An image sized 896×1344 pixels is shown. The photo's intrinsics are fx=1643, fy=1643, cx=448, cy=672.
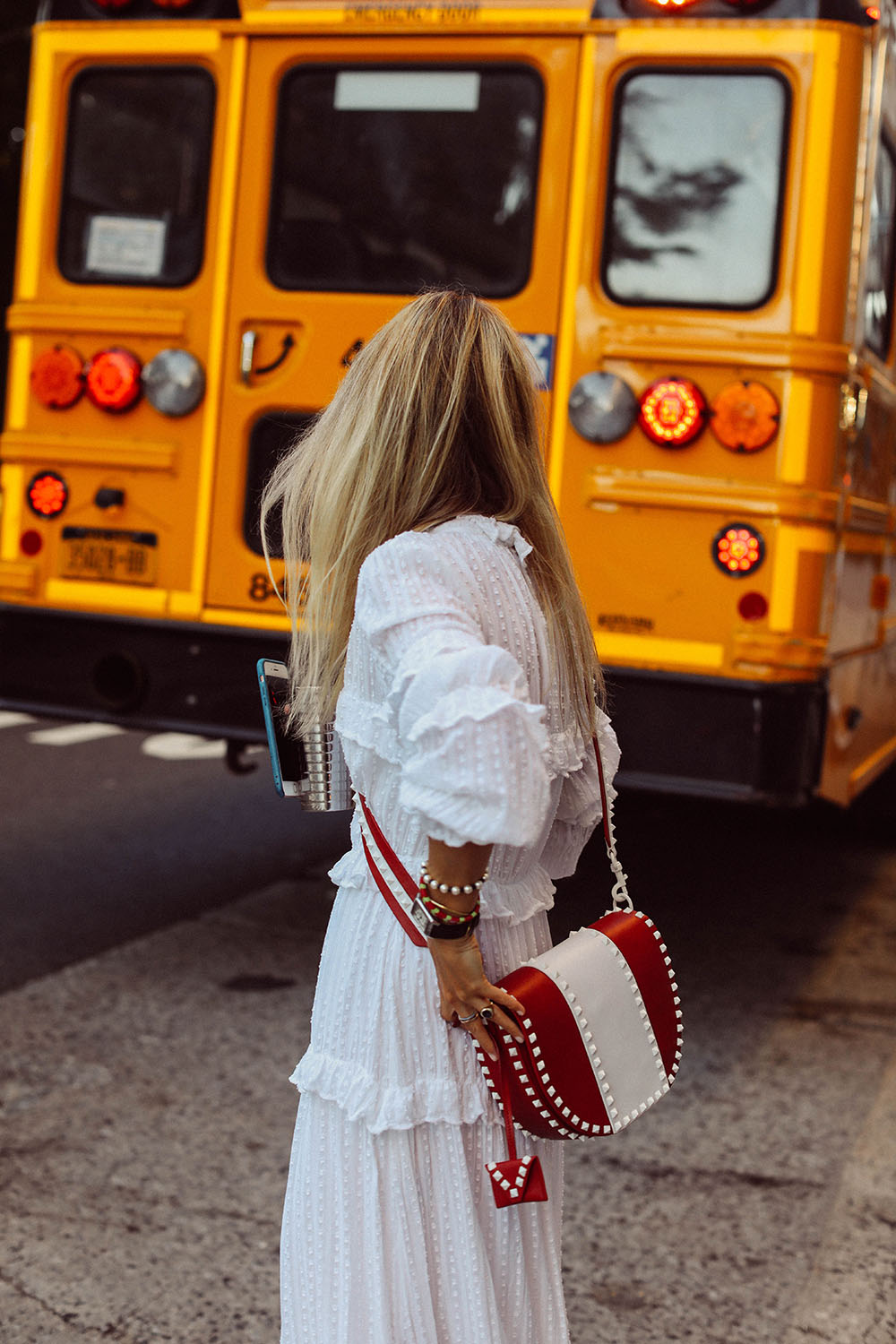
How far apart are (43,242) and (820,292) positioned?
235 centimetres

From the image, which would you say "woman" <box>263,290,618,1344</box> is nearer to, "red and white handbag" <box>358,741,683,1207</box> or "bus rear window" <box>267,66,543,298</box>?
"red and white handbag" <box>358,741,683,1207</box>

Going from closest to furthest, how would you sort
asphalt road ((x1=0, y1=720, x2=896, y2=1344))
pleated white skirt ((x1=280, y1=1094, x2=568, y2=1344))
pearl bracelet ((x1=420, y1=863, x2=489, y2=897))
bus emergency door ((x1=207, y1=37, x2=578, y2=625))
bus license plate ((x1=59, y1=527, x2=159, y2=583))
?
pearl bracelet ((x1=420, y1=863, x2=489, y2=897)) < pleated white skirt ((x1=280, y1=1094, x2=568, y2=1344)) < asphalt road ((x1=0, y1=720, x2=896, y2=1344)) < bus emergency door ((x1=207, y1=37, x2=578, y2=625)) < bus license plate ((x1=59, y1=527, x2=159, y2=583))

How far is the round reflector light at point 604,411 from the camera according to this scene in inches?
172

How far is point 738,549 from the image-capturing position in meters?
4.30

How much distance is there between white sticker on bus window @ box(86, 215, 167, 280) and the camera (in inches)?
193

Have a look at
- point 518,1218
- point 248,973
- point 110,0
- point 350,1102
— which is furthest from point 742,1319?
point 110,0

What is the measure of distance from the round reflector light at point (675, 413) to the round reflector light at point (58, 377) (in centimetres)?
171

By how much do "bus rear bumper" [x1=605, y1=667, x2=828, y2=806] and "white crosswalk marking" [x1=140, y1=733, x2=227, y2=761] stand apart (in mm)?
5223

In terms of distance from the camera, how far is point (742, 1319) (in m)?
3.09

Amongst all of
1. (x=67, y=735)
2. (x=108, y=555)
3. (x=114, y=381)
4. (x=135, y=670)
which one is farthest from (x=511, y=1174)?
(x=67, y=735)

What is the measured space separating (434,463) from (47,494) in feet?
10.1

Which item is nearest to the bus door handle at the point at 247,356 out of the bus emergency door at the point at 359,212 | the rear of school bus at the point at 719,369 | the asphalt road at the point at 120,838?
the bus emergency door at the point at 359,212

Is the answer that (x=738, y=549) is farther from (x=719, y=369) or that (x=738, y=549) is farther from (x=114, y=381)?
(x=114, y=381)

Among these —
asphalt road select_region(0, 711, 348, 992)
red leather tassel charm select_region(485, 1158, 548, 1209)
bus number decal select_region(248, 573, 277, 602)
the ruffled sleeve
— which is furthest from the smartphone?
asphalt road select_region(0, 711, 348, 992)
